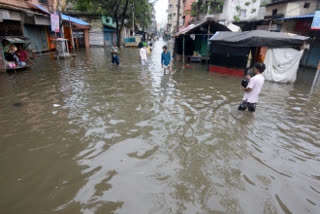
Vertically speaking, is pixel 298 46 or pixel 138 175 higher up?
pixel 298 46

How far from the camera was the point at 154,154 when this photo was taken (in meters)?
3.84

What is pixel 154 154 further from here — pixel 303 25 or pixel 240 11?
pixel 240 11

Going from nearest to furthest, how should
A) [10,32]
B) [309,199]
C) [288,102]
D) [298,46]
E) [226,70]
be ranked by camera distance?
[309,199]
[288,102]
[298,46]
[226,70]
[10,32]

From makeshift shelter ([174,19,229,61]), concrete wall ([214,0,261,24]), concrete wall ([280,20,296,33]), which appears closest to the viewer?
makeshift shelter ([174,19,229,61])

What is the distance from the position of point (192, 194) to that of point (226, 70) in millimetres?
10435

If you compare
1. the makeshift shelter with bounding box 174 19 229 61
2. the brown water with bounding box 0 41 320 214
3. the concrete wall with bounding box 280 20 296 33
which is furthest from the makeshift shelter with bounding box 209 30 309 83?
the concrete wall with bounding box 280 20 296 33

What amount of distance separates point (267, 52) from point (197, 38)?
8918 mm

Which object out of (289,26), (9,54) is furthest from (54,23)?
(289,26)

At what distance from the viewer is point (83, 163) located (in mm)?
3490

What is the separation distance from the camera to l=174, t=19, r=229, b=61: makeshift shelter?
15.0m

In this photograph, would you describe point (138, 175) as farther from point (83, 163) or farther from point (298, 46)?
point (298, 46)

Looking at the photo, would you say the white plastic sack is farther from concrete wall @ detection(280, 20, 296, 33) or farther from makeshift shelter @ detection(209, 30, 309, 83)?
concrete wall @ detection(280, 20, 296, 33)

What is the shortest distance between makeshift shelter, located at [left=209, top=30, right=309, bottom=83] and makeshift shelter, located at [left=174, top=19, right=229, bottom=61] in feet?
10.6

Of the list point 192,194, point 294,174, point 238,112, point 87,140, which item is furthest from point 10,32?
point 294,174
